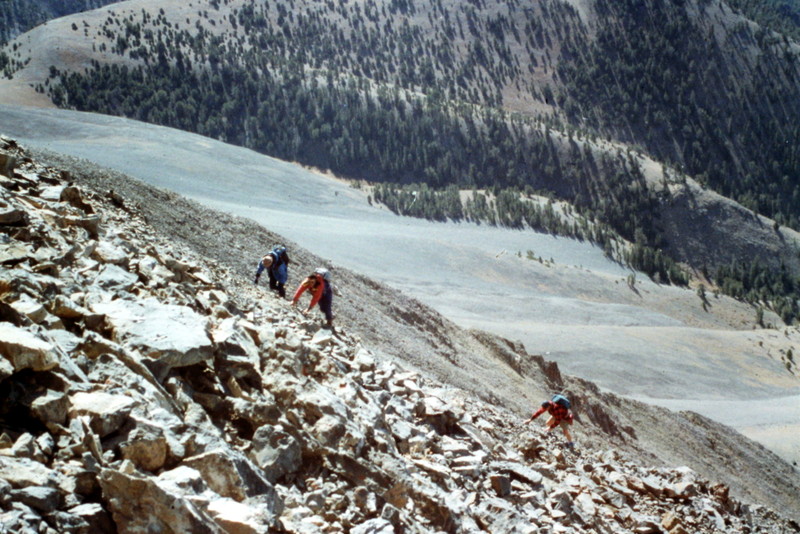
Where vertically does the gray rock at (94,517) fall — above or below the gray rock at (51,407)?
below

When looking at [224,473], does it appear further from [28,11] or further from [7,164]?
[28,11]

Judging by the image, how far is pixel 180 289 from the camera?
318 inches

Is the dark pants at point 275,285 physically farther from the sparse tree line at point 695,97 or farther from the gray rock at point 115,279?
the sparse tree line at point 695,97

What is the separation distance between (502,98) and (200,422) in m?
95.9

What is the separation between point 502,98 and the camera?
96875mm

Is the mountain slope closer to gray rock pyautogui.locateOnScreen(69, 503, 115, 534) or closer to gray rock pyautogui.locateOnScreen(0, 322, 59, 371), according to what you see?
gray rock pyautogui.locateOnScreen(0, 322, 59, 371)

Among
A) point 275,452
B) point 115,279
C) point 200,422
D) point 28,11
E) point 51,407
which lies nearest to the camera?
point 51,407

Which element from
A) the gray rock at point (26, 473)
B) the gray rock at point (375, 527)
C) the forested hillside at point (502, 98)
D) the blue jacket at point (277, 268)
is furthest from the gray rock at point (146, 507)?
the forested hillside at point (502, 98)

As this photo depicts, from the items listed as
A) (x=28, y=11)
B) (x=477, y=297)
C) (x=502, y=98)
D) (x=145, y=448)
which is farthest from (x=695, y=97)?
(x=28, y=11)

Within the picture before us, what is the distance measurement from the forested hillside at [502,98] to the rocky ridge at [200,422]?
169 ft

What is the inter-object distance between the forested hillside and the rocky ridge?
51.4 meters

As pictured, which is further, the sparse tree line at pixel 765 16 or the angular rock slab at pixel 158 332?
the sparse tree line at pixel 765 16

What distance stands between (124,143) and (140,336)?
46346 millimetres

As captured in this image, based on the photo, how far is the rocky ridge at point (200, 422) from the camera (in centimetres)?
420
